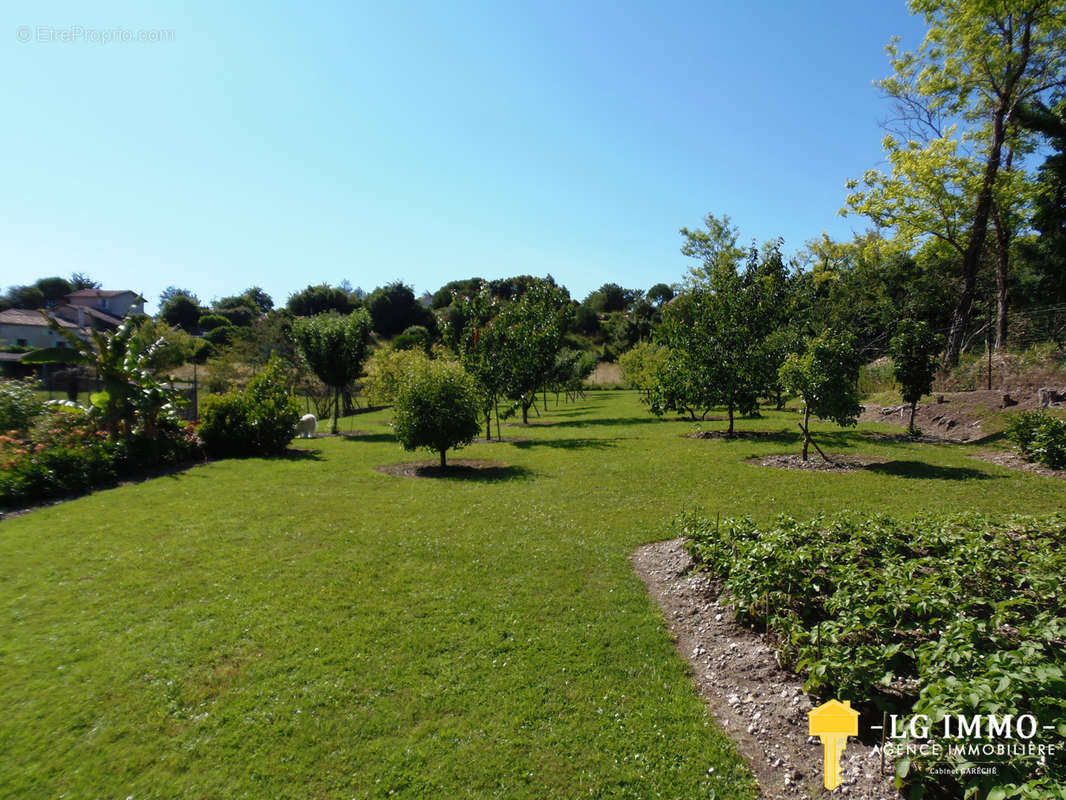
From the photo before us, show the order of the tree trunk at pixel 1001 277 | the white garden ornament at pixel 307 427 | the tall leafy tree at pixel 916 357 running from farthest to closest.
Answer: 1. the white garden ornament at pixel 307 427
2. the tree trunk at pixel 1001 277
3. the tall leafy tree at pixel 916 357

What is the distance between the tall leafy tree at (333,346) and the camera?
75.0ft

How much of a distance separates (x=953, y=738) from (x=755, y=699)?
148cm

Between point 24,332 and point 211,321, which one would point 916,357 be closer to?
point 211,321

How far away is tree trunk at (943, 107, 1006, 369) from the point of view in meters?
20.7

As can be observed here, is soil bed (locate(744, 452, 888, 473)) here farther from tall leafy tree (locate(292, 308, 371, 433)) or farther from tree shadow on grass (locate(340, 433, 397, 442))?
tall leafy tree (locate(292, 308, 371, 433))

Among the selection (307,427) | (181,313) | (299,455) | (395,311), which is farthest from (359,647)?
(181,313)

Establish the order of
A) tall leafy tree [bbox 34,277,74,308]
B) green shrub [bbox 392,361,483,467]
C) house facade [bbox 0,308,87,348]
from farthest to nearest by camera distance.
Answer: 1. tall leafy tree [bbox 34,277,74,308]
2. house facade [bbox 0,308,87,348]
3. green shrub [bbox 392,361,483,467]

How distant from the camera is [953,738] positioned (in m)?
2.72

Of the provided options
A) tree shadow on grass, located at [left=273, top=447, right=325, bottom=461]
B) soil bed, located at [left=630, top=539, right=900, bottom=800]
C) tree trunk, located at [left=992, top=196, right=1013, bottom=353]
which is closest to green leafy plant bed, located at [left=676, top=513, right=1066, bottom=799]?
soil bed, located at [left=630, top=539, right=900, bottom=800]

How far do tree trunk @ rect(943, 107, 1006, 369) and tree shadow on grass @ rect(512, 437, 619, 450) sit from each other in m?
15.5

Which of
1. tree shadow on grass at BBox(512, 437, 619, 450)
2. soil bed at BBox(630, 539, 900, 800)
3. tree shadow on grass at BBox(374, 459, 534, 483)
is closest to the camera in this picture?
soil bed at BBox(630, 539, 900, 800)

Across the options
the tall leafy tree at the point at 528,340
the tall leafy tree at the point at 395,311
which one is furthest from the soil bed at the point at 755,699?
the tall leafy tree at the point at 395,311

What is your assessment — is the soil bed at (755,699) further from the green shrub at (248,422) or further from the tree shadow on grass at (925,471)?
the green shrub at (248,422)

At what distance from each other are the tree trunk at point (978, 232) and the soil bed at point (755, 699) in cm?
2301
